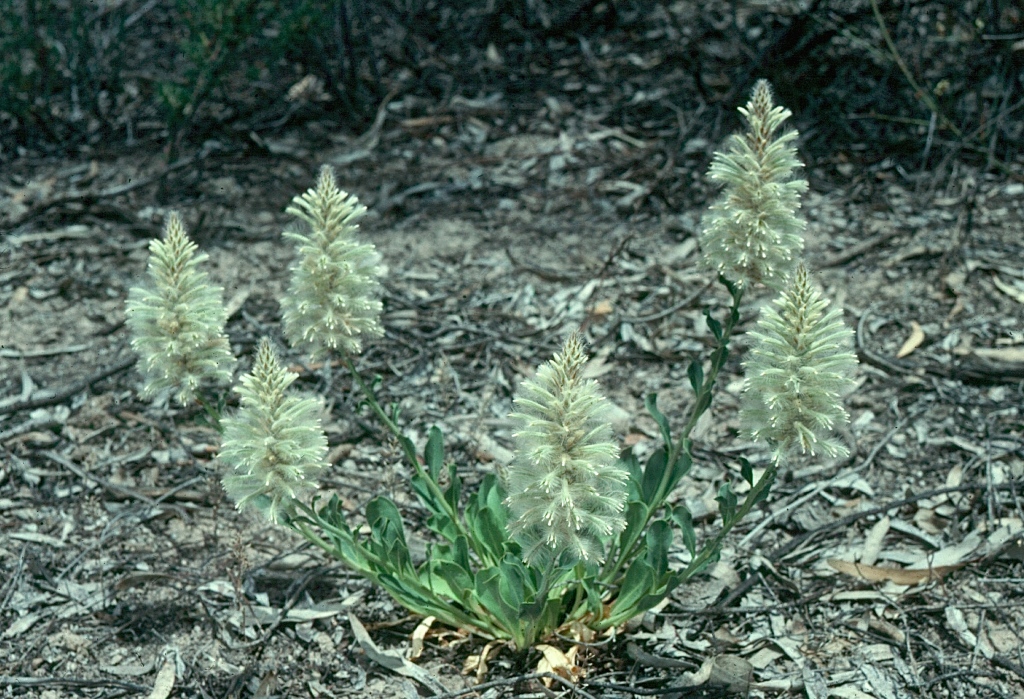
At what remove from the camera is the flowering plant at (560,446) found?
106 inches

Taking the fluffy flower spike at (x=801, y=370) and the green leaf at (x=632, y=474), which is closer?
the fluffy flower spike at (x=801, y=370)

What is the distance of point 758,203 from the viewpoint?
304 cm

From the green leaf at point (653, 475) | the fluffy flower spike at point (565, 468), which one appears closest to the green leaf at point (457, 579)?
the fluffy flower spike at point (565, 468)

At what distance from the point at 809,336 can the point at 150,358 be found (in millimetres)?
1740

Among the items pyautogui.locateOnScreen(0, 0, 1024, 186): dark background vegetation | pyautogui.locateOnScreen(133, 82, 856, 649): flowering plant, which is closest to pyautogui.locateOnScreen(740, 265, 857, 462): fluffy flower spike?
pyautogui.locateOnScreen(133, 82, 856, 649): flowering plant

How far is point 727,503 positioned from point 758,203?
0.83m

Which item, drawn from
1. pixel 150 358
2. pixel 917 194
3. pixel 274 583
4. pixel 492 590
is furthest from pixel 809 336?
pixel 917 194

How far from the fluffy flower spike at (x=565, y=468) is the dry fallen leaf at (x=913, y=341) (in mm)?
2681

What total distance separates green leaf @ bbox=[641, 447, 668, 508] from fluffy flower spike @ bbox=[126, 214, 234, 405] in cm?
134

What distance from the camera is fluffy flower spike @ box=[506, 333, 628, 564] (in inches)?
103

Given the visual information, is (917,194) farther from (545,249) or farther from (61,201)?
(61,201)

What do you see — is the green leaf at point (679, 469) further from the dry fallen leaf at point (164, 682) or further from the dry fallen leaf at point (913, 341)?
the dry fallen leaf at point (913, 341)

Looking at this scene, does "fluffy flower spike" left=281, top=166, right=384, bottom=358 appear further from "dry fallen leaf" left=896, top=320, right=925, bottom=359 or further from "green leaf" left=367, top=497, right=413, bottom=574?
"dry fallen leaf" left=896, top=320, right=925, bottom=359

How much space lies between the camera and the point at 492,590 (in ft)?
10.5
